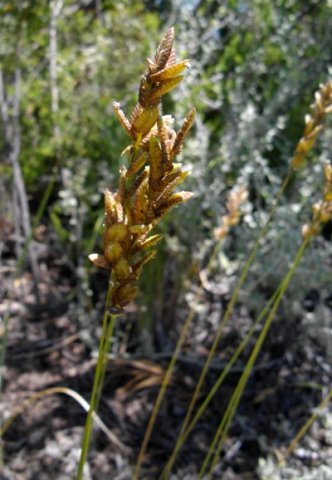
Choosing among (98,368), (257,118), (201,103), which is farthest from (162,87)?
(201,103)

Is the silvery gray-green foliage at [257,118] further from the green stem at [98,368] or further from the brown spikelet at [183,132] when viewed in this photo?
the brown spikelet at [183,132]

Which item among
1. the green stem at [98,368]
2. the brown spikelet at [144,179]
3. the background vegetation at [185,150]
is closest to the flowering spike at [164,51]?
the brown spikelet at [144,179]

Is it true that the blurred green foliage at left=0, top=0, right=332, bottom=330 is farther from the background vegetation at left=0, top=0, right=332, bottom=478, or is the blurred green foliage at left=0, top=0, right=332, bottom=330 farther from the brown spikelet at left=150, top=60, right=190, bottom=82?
the brown spikelet at left=150, top=60, right=190, bottom=82

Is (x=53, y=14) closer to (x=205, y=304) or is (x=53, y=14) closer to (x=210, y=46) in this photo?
(x=210, y=46)

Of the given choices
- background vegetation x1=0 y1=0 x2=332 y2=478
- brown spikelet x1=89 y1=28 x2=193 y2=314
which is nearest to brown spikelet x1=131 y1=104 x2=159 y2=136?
brown spikelet x1=89 y1=28 x2=193 y2=314

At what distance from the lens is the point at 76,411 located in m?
2.04

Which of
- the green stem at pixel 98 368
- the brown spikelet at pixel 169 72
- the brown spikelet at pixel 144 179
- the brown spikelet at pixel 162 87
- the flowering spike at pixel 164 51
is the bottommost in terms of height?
the green stem at pixel 98 368

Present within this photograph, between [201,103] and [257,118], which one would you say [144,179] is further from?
[201,103]

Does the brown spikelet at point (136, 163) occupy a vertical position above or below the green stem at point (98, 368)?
above

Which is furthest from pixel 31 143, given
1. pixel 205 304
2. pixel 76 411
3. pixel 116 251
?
pixel 116 251

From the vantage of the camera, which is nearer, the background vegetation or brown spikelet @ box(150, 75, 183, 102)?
brown spikelet @ box(150, 75, 183, 102)

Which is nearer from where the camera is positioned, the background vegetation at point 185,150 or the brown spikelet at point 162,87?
the brown spikelet at point 162,87

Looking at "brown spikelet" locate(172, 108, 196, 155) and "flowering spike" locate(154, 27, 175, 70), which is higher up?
"flowering spike" locate(154, 27, 175, 70)

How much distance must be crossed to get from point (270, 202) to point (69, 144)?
3.10 feet
